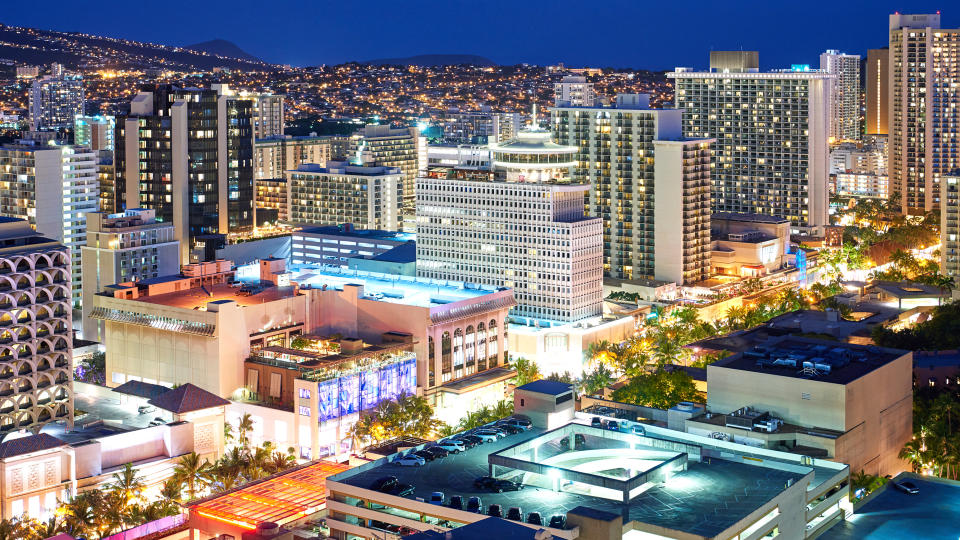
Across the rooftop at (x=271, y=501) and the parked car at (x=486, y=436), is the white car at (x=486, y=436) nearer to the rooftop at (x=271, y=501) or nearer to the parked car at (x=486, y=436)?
the parked car at (x=486, y=436)

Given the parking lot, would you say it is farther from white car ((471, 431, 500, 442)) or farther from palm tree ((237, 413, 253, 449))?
palm tree ((237, 413, 253, 449))

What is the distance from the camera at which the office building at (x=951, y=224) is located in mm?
178375

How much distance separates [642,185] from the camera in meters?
188

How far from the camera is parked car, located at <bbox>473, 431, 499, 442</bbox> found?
86125 millimetres

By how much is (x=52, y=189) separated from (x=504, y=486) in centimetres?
12561

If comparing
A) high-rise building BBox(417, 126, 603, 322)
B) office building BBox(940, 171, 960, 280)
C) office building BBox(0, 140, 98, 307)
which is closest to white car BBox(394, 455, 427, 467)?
high-rise building BBox(417, 126, 603, 322)

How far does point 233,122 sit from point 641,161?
60640mm

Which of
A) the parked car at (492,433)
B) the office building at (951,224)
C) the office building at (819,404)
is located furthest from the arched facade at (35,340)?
the office building at (951,224)

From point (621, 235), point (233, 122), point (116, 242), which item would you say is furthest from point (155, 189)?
point (621, 235)

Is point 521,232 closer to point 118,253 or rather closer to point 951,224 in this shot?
point 118,253

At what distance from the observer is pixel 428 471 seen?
261ft

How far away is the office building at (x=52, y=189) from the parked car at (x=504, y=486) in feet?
380

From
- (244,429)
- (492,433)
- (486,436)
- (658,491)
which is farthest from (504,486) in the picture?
(244,429)

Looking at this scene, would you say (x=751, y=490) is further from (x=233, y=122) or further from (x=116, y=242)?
(x=233, y=122)
